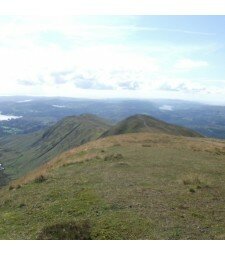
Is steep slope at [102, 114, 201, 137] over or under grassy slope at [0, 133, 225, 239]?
under

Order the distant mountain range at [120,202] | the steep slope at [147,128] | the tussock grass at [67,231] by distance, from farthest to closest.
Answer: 1. the steep slope at [147,128]
2. the distant mountain range at [120,202]
3. the tussock grass at [67,231]

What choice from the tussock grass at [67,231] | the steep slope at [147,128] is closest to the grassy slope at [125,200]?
the tussock grass at [67,231]

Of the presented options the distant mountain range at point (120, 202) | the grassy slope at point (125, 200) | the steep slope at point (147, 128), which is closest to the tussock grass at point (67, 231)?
the distant mountain range at point (120, 202)

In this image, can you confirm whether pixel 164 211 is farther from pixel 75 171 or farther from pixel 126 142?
pixel 126 142

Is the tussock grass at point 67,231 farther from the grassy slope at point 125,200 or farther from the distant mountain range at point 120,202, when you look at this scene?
the grassy slope at point 125,200

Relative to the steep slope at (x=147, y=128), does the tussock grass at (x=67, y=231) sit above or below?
above

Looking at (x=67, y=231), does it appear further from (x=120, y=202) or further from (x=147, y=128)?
(x=147, y=128)

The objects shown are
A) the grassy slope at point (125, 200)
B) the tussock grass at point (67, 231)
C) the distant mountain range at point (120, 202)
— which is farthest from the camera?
the grassy slope at point (125, 200)

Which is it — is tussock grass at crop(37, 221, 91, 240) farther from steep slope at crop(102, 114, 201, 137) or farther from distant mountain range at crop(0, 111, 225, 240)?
steep slope at crop(102, 114, 201, 137)

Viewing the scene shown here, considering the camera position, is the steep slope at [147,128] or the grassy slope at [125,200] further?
the steep slope at [147,128]

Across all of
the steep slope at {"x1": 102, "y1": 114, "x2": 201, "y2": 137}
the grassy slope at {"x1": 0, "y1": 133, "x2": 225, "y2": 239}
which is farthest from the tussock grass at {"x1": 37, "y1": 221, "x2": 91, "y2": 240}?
the steep slope at {"x1": 102, "y1": 114, "x2": 201, "y2": 137}
